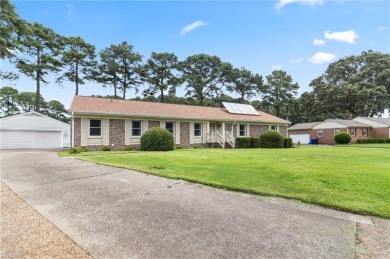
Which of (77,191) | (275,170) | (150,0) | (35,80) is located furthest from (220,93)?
(77,191)

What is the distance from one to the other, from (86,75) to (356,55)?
55.2m

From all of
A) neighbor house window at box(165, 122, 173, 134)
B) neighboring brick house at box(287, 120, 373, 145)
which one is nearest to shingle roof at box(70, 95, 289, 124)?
neighbor house window at box(165, 122, 173, 134)

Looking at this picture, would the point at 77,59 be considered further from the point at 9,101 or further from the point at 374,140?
the point at 374,140

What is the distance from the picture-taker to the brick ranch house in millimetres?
16922

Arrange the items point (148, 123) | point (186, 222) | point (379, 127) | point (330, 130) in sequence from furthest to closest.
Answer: point (379, 127)
point (330, 130)
point (148, 123)
point (186, 222)

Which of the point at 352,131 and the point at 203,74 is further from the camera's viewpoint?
the point at 203,74

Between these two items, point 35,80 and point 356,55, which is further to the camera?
point 356,55

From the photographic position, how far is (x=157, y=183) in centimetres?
618

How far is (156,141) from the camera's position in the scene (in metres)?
16.6

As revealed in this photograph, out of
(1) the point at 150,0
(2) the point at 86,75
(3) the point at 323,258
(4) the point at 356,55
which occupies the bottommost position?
(3) the point at 323,258

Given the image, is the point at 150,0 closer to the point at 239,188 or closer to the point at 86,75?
the point at 239,188

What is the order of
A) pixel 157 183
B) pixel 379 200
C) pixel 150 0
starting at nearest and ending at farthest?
pixel 379 200 < pixel 157 183 < pixel 150 0

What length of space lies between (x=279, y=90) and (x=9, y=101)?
169 ft

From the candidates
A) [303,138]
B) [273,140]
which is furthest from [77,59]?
[303,138]
